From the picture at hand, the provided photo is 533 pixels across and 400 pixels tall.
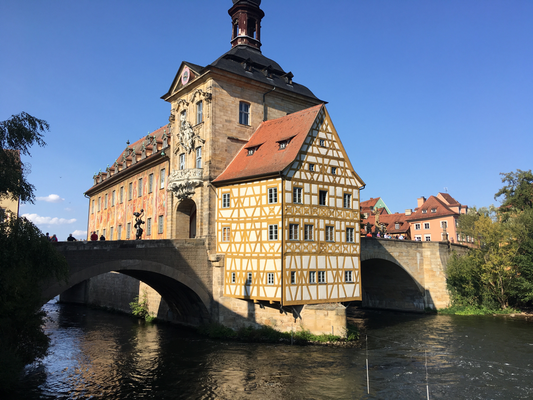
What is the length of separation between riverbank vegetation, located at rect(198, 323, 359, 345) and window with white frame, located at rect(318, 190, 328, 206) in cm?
691

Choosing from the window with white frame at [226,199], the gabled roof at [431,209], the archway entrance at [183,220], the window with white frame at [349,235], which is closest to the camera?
the window with white frame at [349,235]

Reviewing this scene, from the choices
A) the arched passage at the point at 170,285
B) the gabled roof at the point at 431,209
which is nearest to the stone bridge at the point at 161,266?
the arched passage at the point at 170,285

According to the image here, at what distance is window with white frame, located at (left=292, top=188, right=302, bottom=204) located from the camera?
76.5 ft

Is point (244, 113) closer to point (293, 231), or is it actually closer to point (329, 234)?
point (293, 231)

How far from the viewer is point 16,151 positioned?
1454cm

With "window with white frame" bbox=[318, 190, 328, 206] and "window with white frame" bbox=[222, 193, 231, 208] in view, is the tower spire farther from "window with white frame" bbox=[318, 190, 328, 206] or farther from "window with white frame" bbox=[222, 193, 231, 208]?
"window with white frame" bbox=[318, 190, 328, 206]

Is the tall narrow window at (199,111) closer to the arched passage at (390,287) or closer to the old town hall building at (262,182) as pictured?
the old town hall building at (262,182)

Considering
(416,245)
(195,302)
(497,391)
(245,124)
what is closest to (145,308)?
(195,302)

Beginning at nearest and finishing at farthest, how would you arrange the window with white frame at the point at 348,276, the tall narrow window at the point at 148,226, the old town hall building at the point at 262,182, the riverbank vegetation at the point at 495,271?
the old town hall building at the point at 262,182, the window with white frame at the point at 348,276, the riverbank vegetation at the point at 495,271, the tall narrow window at the point at 148,226

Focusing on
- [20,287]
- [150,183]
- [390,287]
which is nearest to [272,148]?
[20,287]

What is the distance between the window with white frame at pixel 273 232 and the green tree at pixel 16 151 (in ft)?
38.8

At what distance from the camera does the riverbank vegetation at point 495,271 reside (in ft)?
115

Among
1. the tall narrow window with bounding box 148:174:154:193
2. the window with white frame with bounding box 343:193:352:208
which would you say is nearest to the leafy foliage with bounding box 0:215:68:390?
the window with white frame with bounding box 343:193:352:208

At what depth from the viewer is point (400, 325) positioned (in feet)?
100
